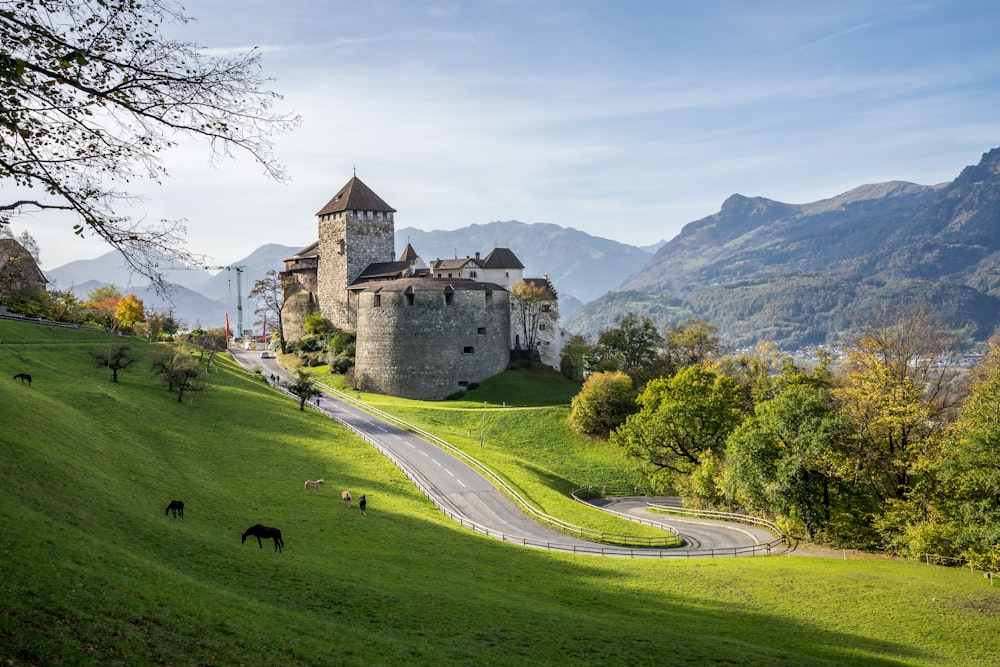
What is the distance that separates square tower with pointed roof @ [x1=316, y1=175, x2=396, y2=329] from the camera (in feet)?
279

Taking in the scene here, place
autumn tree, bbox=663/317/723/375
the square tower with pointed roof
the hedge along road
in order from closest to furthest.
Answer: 1. the hedge along road
2. autumn tree, bbox=663/317/723/375
3. the square tower with pointed roof

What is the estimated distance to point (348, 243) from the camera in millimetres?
84750

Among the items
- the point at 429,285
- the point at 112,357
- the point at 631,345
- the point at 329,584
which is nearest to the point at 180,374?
the point at 112,357

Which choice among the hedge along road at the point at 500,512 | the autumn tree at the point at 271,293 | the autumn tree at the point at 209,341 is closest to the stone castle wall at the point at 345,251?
the autumn tree at the point at 271,293

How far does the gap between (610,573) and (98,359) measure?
40.0 m

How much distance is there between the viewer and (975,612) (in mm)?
26234

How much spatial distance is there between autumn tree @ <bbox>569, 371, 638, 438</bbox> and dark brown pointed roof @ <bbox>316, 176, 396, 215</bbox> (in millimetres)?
36371

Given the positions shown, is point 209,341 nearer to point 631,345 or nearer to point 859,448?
A: point 631,345

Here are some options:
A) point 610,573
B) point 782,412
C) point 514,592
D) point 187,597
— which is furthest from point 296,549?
point 782,412

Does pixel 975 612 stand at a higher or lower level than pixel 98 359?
lower

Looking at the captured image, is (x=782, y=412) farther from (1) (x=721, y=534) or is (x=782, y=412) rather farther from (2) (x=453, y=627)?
(2) (x=453, y=627)

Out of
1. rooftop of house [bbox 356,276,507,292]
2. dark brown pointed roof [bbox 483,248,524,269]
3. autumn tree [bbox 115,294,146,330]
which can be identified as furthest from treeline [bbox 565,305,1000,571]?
autumn tree [bbox 115,294,146,330]

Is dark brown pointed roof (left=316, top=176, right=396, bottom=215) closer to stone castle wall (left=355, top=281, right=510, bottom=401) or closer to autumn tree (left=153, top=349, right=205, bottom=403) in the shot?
stone castle wall (left=355, top=281, right=510, bottom=401)

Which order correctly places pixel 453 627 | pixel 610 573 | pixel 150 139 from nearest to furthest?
pixel 150 139 < pixel 453 627 < pixel 610 573
